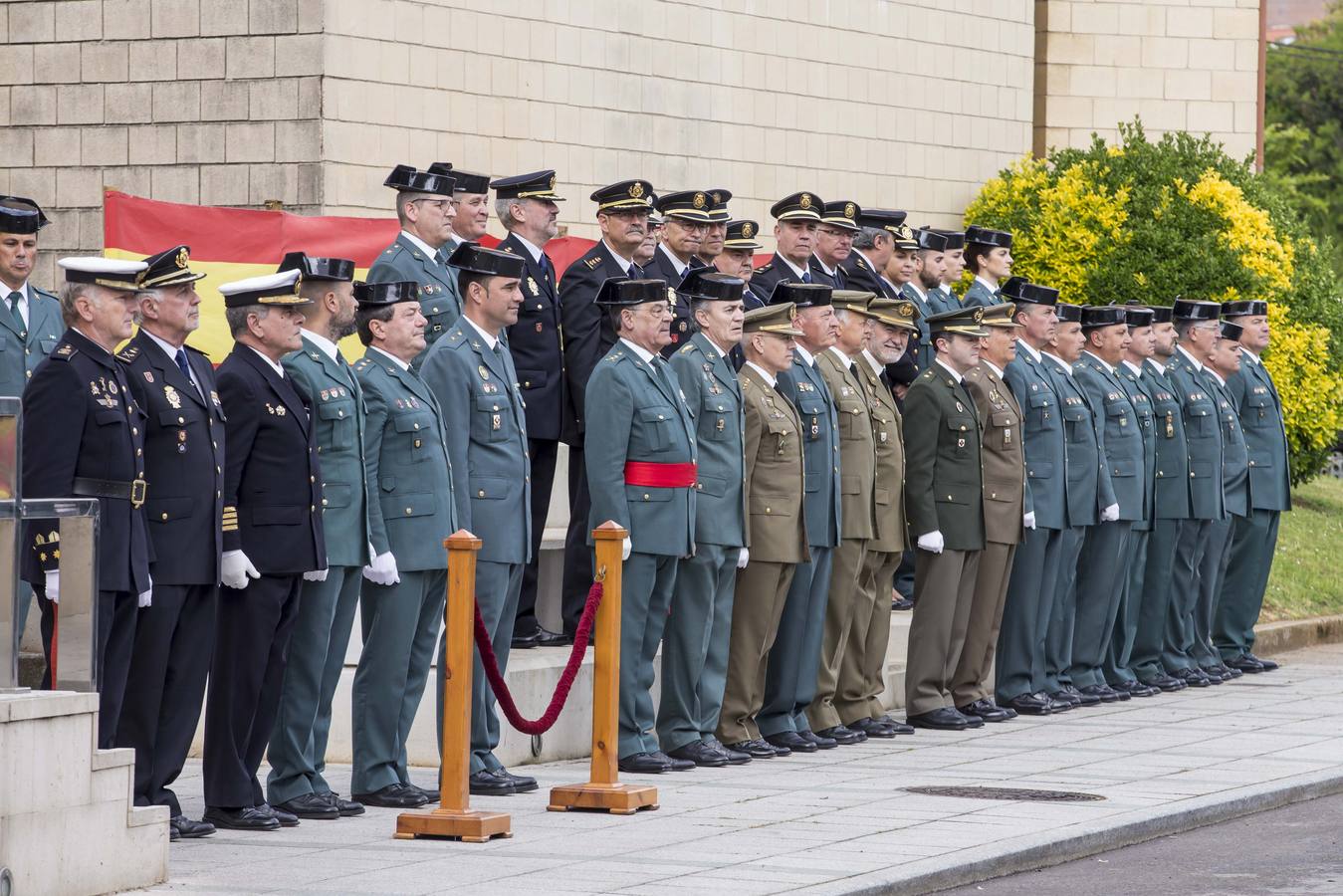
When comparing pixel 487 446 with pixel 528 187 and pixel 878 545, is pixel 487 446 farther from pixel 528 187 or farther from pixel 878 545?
pixel 878 545

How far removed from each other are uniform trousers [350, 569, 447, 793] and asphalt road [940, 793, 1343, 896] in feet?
8.22

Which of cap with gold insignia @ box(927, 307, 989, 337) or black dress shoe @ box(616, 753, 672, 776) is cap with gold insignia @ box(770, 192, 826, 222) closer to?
cap with gold insignia @ box(927, 307, 989, 337)

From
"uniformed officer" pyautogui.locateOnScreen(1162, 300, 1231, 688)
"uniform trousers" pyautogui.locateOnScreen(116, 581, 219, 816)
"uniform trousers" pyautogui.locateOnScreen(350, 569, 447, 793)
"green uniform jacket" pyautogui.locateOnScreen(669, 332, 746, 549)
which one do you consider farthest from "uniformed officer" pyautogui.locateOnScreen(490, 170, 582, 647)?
"uniformed officer" pyautogui.locateOnScreen(1162, 300, 1231, 688)

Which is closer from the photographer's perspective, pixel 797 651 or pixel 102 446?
pixel 102 446

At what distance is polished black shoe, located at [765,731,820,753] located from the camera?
38.7ft

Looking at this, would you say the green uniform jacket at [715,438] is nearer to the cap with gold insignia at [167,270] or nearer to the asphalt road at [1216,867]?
the asphalt road at [1216,867]

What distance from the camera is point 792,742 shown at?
1180cm

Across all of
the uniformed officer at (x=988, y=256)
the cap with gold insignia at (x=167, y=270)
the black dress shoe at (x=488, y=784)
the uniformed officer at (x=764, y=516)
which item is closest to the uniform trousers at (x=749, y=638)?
the uniformed officer at (x=764, y=516)

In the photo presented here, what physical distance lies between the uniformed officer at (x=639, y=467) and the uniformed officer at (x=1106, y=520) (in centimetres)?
400

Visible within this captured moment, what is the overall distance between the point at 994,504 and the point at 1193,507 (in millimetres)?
2435

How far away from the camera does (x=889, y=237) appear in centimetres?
1442

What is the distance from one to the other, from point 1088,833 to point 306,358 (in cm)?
349

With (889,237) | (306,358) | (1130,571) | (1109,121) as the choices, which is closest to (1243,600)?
(1130,571)


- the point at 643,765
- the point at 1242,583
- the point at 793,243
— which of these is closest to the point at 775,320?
the point at 793,243
